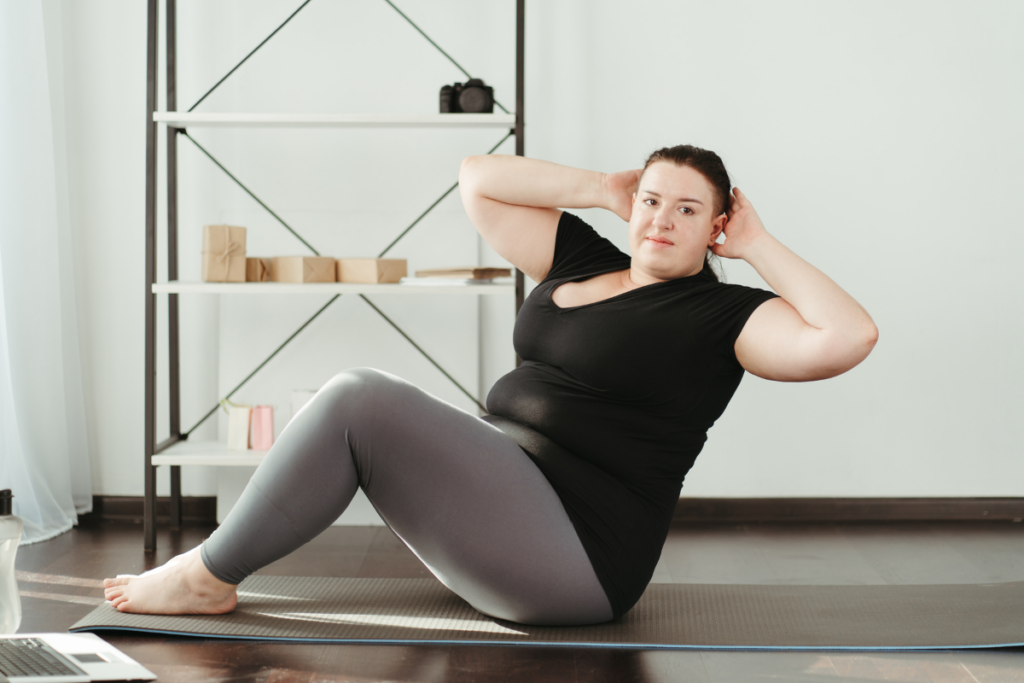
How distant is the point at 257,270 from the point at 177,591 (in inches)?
44.1

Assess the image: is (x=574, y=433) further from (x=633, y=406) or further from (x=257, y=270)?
(x=257, y=270)

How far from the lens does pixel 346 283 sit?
2.37 meters

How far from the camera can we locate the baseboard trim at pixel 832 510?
8.86 ft

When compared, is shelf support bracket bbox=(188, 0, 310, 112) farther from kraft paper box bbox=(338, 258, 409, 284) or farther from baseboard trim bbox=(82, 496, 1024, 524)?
baseboard trim bbox=(82, 496, 1024, 524)

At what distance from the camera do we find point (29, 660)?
50.0 inches

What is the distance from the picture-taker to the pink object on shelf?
246cm

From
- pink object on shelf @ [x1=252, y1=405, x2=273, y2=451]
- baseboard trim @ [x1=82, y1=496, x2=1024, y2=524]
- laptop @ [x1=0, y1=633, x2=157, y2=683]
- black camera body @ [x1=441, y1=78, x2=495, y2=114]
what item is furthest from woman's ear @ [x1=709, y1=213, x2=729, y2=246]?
pink object on shelf @ [x1=252, y1=405, x2=273, y2=451]

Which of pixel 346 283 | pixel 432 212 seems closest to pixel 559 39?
pixel 432 212

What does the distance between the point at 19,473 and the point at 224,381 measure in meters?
0.59

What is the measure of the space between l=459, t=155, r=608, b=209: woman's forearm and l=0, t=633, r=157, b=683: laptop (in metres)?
1.03

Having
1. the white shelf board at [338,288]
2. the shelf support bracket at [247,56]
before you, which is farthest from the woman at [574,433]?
the shelf support bracket at [247,56]

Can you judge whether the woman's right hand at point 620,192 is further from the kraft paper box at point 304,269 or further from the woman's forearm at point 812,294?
the kraft paper box at point 304,269

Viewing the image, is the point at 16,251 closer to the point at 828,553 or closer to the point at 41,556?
the point at 41,556

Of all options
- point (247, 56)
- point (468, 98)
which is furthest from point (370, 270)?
point (247, 56)
